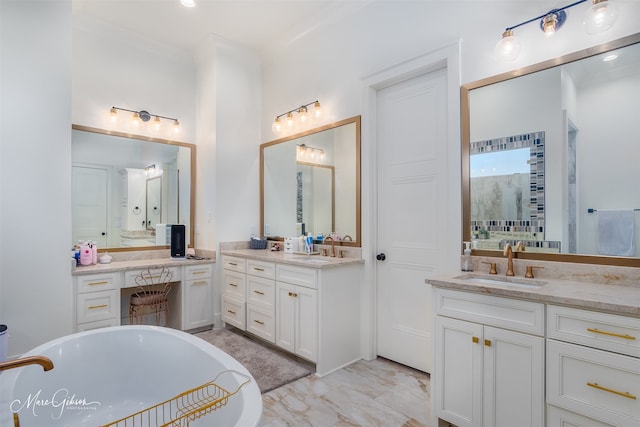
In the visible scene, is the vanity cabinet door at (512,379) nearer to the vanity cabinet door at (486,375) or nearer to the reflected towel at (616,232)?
the vanity cabinet door at (486,375)

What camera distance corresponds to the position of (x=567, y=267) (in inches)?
76.0

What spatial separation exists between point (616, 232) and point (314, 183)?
2431 millimetres

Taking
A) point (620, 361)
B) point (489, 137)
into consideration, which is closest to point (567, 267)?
point (620, 361)

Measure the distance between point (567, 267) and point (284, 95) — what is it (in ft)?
10.6

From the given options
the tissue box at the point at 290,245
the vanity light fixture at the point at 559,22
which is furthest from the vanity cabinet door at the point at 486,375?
the tissue box at the point at 290,245

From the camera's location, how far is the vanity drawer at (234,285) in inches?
137

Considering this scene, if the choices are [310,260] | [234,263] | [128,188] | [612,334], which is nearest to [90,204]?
[128,188]

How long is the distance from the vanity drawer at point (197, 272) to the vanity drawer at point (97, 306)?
0.67 metres

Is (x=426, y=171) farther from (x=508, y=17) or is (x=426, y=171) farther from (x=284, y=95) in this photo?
(x=284, y=95)

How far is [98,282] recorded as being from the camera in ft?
10.1

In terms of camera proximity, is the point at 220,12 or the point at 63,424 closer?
the point at 63,424

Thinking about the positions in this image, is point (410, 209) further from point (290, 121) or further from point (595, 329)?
point (290, 121)

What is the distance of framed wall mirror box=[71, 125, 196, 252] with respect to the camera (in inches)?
136

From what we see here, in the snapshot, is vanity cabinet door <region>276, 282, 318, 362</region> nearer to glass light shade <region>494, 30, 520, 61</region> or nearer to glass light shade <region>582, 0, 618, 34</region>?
glass light shade <region>494, 30, 520, 61</region>
